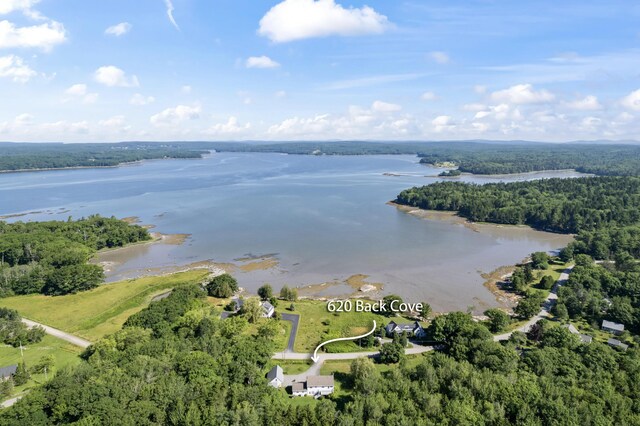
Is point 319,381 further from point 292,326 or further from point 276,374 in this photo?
point 292,326

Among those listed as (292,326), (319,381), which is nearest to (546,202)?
(292,326)

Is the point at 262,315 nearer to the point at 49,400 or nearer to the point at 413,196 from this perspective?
the point at 49,400

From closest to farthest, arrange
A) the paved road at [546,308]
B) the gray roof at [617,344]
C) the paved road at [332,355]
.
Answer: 1. the paved road at [332,355]
2. the gray roof at [617,344]
3. the paved road at [546,308]

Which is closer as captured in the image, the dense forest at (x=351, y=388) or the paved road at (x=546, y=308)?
the dense forest at (x=351, y=388)

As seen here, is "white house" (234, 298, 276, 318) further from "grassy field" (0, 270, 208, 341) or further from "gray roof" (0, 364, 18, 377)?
"gray roof" (0, 364, 18, 377)

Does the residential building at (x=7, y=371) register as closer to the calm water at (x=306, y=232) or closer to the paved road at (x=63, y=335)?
the paved road at (x=63, y=335)

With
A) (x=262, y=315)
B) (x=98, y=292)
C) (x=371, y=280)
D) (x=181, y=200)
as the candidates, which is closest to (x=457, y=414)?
(x=262, y=315)

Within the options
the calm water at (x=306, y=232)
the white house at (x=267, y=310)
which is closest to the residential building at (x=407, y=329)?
the calm water at (x=306, y=232)
